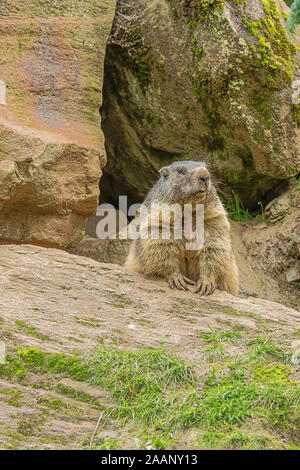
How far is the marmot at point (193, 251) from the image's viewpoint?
272 inches

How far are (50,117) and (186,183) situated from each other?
2.25 m

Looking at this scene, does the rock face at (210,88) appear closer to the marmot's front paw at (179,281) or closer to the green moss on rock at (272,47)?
the green moss on rock at (272,47)

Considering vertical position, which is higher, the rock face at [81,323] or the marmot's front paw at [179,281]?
the marmot's front paw at [179,281]

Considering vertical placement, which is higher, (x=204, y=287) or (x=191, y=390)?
(x=204, y=287)

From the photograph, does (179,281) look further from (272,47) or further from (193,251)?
(272,47)

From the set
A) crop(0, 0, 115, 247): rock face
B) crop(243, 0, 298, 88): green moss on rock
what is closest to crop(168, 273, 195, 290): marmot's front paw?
crop(0, 0, 115, 247): rock face

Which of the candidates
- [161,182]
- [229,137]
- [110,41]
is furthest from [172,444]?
[110,41]

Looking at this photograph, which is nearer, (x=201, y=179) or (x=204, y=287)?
(x=204, y=287)

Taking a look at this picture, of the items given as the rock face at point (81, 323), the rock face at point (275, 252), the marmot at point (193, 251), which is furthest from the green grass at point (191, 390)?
the rock face at point (275, 252)

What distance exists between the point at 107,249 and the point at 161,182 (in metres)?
2.84

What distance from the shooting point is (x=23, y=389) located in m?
4.70

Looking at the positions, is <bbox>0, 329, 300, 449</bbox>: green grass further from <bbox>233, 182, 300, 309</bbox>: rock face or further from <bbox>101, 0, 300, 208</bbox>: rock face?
<bbox>101, 0, 300, 208</bbox>: rock face

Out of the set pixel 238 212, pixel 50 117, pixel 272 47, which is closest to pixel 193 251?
pixel 50 117

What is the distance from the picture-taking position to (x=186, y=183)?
7043mm
